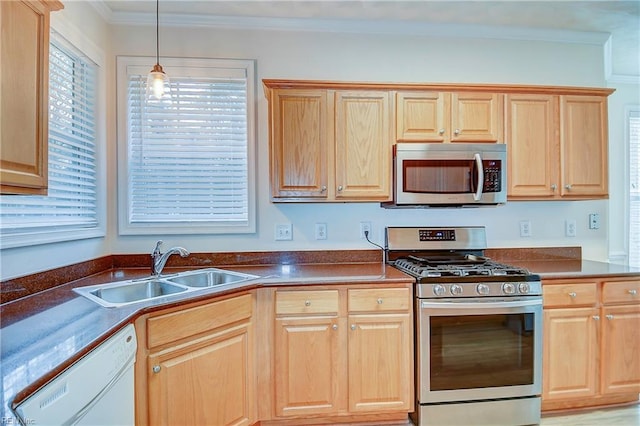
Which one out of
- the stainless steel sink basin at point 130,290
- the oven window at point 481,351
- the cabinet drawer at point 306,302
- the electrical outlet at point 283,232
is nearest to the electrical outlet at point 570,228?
the oven window at point 481,351

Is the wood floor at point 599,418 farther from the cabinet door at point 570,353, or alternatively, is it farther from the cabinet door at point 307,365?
the cabinet door at point 307,365

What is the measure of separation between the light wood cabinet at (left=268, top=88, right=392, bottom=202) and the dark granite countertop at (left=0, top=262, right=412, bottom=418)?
54cm

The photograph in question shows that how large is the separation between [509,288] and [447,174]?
2.59ft

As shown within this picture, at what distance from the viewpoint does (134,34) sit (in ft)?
8.17

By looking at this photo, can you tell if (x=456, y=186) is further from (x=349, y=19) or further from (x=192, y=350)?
(x=192, y=350)

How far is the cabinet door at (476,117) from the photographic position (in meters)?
2.41

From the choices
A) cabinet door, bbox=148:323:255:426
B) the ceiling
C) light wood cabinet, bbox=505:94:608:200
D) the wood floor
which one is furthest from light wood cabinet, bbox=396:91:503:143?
the wood floor

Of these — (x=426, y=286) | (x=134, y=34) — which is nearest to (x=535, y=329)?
(x=426, y=286)

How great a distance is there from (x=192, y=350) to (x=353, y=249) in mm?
1339

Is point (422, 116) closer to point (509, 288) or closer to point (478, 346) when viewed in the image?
point (509, 288)

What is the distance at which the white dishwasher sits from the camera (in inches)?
36.3

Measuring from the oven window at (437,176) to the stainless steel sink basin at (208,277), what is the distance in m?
1.18

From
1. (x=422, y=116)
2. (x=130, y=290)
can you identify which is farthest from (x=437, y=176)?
(x=130, y=290)

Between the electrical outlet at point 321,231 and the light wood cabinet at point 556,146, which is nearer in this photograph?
the light wood cabinet at point 556,146
